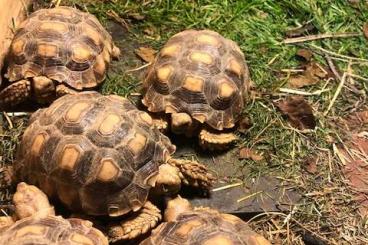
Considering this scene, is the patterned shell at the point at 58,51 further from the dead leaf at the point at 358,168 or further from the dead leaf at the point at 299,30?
the dead leaf at the point at 358,168

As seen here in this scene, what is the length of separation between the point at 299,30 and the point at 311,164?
1408 mm

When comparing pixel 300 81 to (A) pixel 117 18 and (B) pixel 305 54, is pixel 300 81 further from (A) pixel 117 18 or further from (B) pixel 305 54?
(A) pixel 117 18

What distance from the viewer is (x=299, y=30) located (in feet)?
17.4

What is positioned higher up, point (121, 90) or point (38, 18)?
point (38, 18)

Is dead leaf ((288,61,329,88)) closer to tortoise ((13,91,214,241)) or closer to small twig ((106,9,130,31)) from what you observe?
small twig ((106,9,130,31))

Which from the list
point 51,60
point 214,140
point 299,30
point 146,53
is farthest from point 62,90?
point 299,30

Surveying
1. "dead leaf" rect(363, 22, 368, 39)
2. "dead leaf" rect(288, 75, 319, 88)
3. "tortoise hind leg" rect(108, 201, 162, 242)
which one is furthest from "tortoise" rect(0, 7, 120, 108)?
"dead leaf" rect(363, 22, 368, 39)

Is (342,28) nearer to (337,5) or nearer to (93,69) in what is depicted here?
(337,5)

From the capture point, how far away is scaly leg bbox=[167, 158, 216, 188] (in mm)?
3910

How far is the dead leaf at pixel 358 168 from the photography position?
4.22 meters

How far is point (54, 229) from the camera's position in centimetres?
325

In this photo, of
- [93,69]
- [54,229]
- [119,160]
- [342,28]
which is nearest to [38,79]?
[93,69]

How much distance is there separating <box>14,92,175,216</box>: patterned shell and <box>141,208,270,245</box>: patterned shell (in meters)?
0.27

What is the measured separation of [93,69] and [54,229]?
148 centimetres
